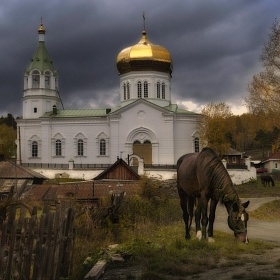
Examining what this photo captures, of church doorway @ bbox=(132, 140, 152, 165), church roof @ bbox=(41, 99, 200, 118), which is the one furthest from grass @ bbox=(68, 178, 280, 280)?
church roof @ bbox=(41, 99, 200, 118)

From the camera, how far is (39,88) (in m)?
60.6

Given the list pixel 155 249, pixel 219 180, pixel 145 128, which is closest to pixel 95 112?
pixel 145 128

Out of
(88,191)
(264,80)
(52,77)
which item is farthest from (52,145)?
(88,191)

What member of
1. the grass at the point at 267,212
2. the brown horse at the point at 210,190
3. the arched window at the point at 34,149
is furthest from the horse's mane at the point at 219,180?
the arched window at the point at 34,149

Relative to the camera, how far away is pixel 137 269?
31.2ft

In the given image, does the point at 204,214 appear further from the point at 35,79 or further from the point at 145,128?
the point at 35,79

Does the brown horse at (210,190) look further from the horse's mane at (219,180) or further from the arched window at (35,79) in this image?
the arched window at (35,79)

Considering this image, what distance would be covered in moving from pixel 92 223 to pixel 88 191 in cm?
830

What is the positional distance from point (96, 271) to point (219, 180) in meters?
4.07

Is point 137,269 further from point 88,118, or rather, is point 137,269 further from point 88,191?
point 88,118

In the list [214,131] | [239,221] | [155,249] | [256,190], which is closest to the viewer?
[155,249]

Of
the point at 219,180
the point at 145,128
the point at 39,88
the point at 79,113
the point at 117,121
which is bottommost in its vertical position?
the point at 219,180

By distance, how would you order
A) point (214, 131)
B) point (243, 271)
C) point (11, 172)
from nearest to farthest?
point (243, 271) → point (11, 172) → point (214, 131)

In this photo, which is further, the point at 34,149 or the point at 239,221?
the point at 34,149
